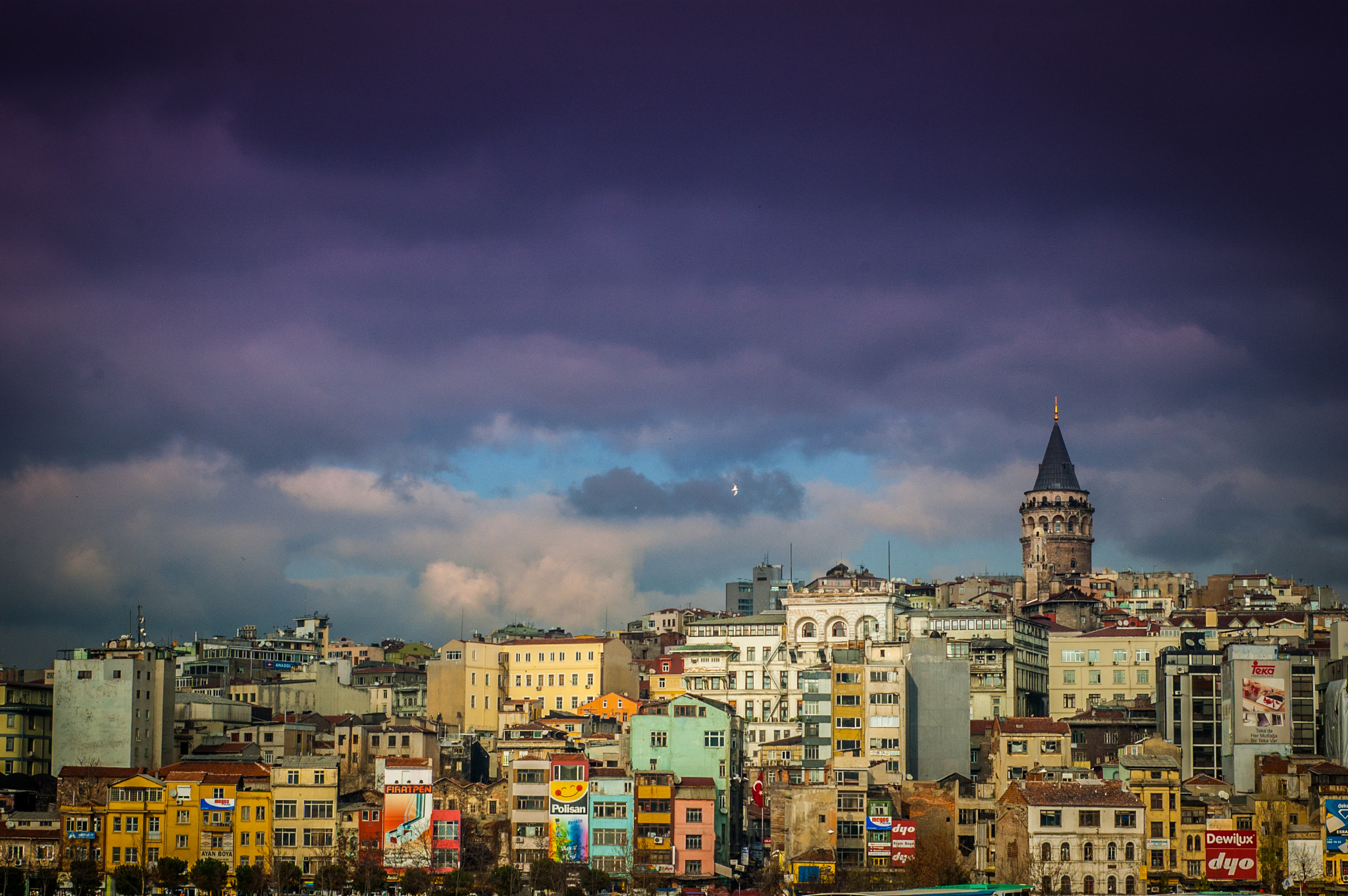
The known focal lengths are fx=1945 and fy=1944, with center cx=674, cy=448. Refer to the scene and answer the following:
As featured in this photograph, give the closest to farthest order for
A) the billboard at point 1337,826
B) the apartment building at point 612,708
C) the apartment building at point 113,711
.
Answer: the billboard at point 1337,826 → the apartment building at point 113,711 → the apartment building at point 612,708

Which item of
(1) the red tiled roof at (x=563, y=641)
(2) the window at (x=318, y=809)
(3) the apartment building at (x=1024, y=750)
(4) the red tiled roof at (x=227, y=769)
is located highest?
(1) the red tiled roof at (x=563, y=641)

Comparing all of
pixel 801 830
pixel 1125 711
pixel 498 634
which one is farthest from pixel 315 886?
pixel 498 634

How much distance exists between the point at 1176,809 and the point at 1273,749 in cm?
1232

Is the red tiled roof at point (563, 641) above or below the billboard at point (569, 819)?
above

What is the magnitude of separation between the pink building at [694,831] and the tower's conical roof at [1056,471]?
94302mm

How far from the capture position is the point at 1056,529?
191 meters

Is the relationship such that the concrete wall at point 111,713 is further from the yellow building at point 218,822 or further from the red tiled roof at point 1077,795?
the red tiled roof at point 1077,795

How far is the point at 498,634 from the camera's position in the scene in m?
167

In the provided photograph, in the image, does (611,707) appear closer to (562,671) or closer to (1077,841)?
(562,671)

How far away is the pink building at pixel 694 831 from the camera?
340 feet

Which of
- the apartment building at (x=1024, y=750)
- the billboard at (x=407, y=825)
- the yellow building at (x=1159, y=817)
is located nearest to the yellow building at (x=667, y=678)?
the apartment building at (x=1024, y=750)

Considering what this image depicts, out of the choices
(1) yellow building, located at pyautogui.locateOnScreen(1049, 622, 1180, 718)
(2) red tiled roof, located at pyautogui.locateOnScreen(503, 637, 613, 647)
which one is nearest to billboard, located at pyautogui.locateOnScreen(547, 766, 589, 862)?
(2) red tiled roof, located at pyautogui.locateOnScreen(503, 637, 613, 647)

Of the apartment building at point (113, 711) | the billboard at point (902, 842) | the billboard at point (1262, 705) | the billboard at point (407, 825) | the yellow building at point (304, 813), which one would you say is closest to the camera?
the billboard at point (902, 842)

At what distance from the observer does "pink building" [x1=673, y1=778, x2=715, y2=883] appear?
104 meters
